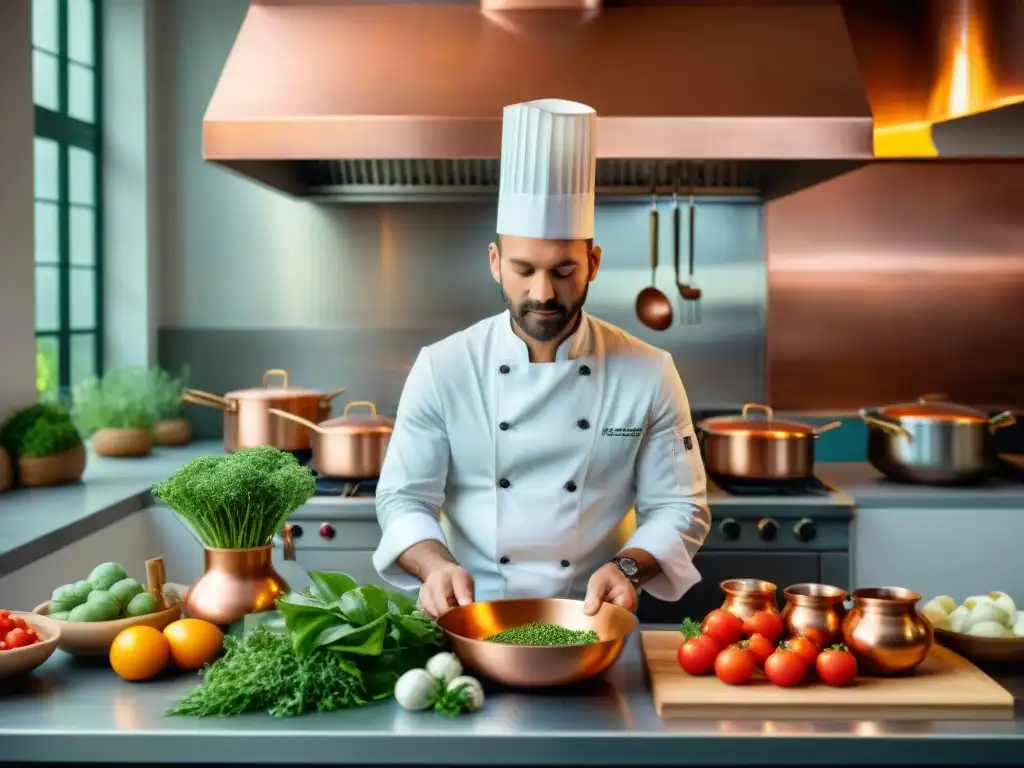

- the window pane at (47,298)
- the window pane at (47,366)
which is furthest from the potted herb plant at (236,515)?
the window pane at (47,298)

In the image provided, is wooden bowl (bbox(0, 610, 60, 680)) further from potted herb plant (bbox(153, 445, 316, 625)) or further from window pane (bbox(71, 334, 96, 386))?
window pane (bbox(71, 334, 96, 386))

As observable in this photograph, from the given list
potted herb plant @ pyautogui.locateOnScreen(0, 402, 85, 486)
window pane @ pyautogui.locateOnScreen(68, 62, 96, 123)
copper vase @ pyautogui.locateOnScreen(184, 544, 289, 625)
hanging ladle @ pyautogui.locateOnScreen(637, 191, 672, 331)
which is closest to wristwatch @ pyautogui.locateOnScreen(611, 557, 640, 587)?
copper vase @ pyautogui.locateOnScreen(184, 544, 289, 625)

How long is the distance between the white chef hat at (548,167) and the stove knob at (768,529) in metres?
1.46

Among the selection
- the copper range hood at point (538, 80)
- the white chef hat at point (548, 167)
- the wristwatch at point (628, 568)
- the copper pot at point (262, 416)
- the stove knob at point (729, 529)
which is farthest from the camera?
the copper pot at point (262, 416)

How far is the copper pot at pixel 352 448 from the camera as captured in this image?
3.66m

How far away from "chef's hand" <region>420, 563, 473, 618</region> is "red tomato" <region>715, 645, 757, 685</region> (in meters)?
0.46

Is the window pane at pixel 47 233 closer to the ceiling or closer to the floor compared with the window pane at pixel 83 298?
closer to the ceiling

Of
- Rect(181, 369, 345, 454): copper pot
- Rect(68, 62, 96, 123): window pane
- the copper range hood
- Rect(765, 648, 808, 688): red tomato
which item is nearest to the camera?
Rect(765, 648, 808, 688): red tomato

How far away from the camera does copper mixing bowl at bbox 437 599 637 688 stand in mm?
1778

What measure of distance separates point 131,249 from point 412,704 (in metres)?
3.25

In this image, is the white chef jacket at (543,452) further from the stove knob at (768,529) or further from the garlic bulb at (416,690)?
the stove knob at (768,529)

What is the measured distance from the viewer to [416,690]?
1729 mm

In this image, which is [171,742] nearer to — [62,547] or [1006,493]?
[62,547]

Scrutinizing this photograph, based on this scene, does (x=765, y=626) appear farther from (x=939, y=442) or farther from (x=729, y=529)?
(x=939, y=442)
